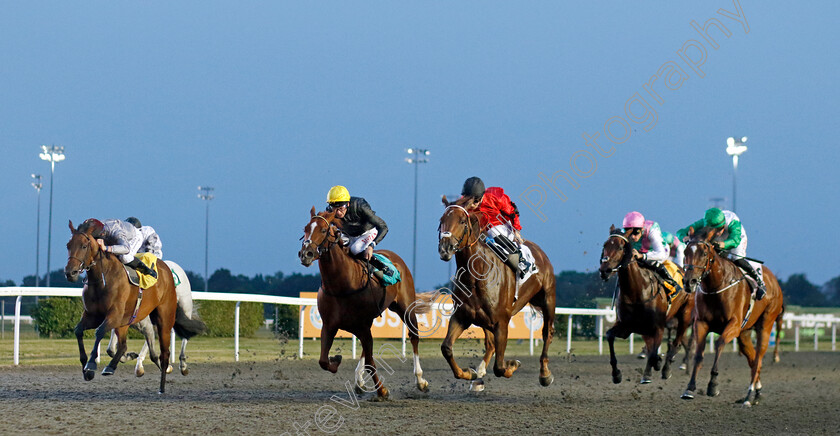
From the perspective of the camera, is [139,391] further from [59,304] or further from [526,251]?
[59,304]

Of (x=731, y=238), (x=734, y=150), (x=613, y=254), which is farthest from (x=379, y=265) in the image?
(x=734, y=150)

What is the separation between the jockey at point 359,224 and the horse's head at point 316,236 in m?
0.42

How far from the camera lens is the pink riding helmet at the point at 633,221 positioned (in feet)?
29.5

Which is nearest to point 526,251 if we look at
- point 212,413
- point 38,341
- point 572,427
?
point 572,427

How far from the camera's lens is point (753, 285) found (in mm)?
9047

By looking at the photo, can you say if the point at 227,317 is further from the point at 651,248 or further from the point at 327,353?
the point at 327,353

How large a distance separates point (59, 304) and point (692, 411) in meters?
11.0

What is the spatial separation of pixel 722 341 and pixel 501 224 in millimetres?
2402

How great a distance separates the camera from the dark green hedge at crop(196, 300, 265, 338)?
16.0 m

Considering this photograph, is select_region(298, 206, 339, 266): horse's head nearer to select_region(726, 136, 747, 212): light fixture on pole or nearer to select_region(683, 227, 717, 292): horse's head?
select_region(683, 227, 717, 292): horse's head

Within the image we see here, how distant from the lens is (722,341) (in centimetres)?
838

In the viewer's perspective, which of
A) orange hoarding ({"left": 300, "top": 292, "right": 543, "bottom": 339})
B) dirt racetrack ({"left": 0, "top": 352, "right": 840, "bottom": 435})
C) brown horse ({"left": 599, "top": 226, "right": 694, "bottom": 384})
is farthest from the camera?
orange hoarding ({"left": 300, "top": 292, "right": 543, "bottom": 339})

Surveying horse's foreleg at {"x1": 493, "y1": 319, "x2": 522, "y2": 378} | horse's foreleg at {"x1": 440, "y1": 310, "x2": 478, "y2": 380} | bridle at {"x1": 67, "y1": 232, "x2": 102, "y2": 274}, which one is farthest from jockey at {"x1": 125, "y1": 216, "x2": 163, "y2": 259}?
horse's foreleg at {"x1": 493, "y1": 319, "x2": 522, "y2": 378}

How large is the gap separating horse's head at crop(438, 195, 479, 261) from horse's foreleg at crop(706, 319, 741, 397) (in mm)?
2863
